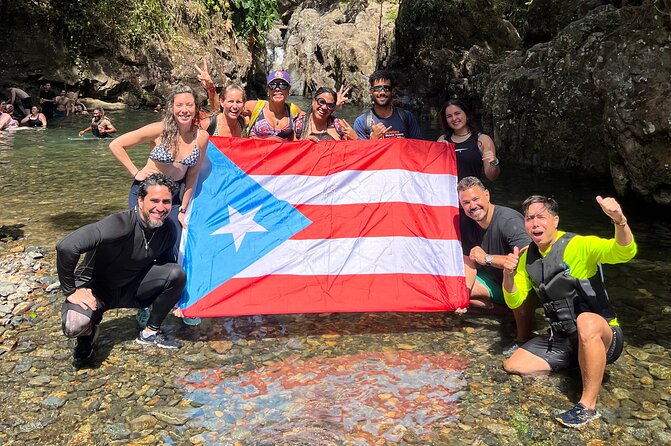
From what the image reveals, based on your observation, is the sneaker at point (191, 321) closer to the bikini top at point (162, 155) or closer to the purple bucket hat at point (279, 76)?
the bikini top at point (162, 155)

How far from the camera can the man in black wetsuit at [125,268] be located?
4328 mm

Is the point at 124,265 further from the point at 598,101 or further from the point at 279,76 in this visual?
the point at 598,101

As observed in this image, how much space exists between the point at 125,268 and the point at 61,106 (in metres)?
22.5

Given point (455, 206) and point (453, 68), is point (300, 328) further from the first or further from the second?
point (453, 68)

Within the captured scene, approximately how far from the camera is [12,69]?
23.6 metres

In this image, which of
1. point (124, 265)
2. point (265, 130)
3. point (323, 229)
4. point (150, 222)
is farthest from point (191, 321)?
point (265, 130)

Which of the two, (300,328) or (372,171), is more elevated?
(372,171)

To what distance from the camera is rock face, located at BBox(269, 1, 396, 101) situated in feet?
123

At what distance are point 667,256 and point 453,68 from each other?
20.5 meters

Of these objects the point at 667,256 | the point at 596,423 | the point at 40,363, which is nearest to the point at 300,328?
the point at 40,363

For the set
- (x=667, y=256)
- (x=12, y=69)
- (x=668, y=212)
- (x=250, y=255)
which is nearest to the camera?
(x=250, y=255)

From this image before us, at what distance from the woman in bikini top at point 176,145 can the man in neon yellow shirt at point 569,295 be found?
123 inches

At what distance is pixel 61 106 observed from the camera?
2402cm

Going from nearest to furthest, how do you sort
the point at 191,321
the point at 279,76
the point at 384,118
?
the point at 191,321, the point at 279,76, the point at 384,118
